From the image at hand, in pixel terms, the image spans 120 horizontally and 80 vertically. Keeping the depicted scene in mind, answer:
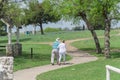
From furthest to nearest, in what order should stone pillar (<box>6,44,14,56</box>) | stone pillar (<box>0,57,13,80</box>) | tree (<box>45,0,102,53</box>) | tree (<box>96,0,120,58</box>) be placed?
tree (<box>45,0,102,53</box>), stone pillar (<box>6,44,14,56</box>), tree (<box>96,0,120,58</box>), stone pillar (<box>0,57,13,80</box>)

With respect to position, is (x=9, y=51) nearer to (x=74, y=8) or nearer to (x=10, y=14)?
(x=10, y=14)

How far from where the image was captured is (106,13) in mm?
31734

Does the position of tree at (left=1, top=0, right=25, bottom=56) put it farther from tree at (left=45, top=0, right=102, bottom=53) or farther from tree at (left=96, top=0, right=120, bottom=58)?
tree at (left=96, top=0, right=120, bottom=58)

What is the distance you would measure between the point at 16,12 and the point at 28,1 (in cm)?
172

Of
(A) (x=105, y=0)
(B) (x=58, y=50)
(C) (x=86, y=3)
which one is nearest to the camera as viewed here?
(B) (x=58, y=50)

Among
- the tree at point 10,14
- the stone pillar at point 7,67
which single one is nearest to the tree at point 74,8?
the tree at point 10,14

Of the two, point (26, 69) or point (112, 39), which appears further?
point (112, 39)

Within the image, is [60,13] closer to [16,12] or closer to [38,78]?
[16,12]

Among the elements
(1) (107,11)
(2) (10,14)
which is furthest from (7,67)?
(1) (107,11)

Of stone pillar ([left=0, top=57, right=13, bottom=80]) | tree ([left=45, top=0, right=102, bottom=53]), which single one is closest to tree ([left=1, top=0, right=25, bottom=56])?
tree ([left=45, top=0, right=102, bottom=53])

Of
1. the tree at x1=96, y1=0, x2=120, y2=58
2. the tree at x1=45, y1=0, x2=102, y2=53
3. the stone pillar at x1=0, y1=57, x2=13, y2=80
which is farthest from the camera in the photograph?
the tree at x1=45, y1=0, x2=102, y2=53

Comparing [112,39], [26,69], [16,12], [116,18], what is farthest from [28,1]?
[112,39]

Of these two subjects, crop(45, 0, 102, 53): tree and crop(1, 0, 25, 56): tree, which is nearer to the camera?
crop(1, 0, 25, 56): tree

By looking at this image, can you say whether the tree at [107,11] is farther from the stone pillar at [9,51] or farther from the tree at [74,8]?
the stone pillar at [9,51]
